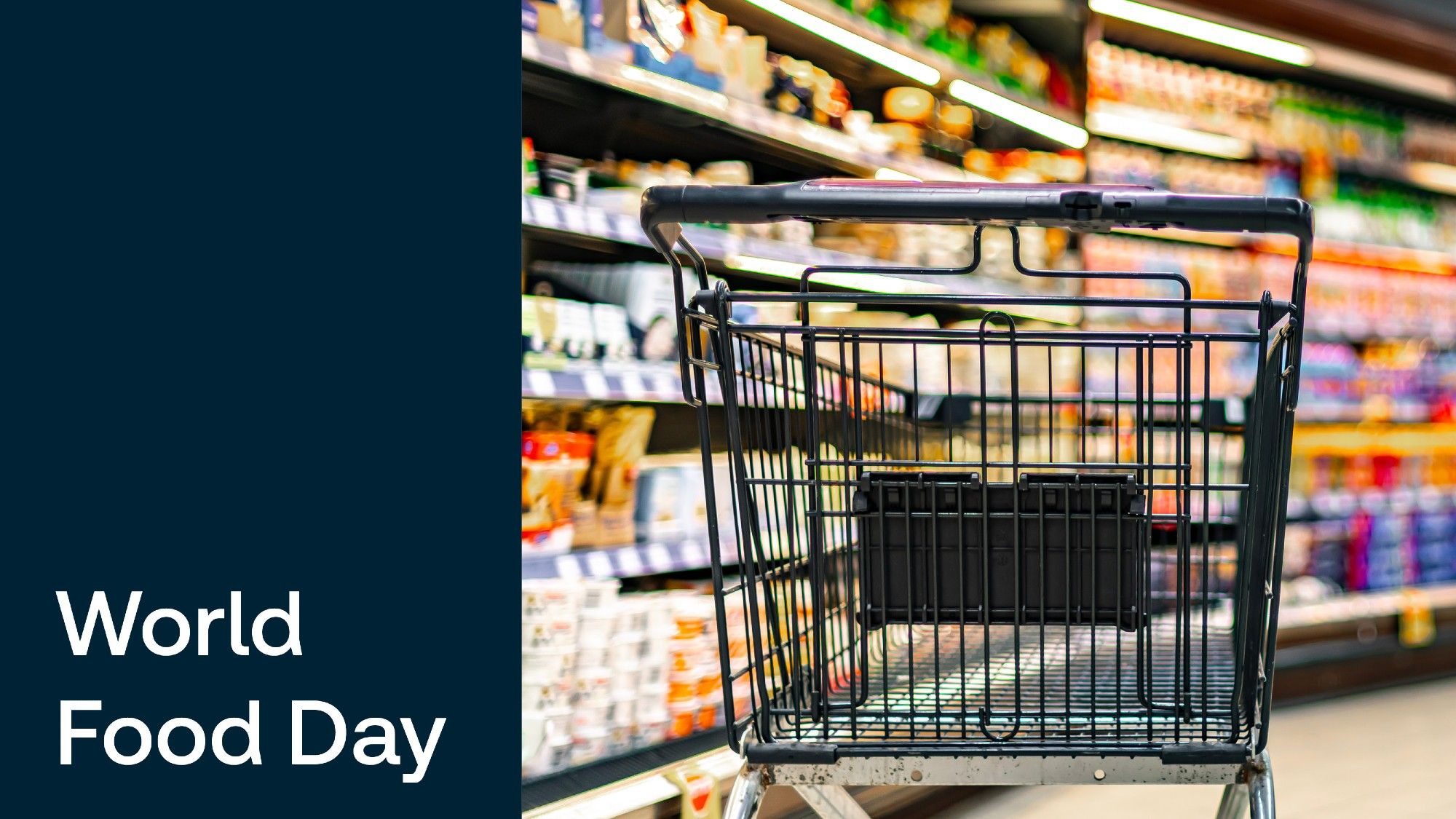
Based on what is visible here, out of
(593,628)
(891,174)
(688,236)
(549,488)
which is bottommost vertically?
(593,628)

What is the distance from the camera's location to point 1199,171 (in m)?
4.82

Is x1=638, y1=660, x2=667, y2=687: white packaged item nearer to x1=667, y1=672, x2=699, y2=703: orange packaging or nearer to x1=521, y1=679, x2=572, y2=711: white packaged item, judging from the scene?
x1=667, y1=672, x2=699, y2=703: orange packaging

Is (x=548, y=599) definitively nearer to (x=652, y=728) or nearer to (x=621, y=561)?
(x=621, y=561)

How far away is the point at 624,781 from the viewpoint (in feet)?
7.45

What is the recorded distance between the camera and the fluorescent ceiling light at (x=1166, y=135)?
177 inches

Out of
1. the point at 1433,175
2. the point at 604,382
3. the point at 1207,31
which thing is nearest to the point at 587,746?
the point at 604,382

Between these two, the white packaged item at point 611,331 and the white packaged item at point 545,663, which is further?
the white packaged item at point 611,331

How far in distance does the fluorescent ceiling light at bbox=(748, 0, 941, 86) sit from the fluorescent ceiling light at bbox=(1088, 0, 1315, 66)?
32.9 inches

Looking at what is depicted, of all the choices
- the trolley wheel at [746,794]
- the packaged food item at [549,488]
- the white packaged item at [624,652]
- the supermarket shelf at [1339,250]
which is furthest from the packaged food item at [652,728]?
the supermarket shelf at [1339,250]

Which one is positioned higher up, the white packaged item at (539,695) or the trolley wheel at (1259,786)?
the trolley wheel at (1259,786)

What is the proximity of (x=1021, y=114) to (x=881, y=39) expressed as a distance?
0.91 metres

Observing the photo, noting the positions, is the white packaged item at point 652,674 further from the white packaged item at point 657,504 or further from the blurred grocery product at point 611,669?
the white packaged item at point 657,504
